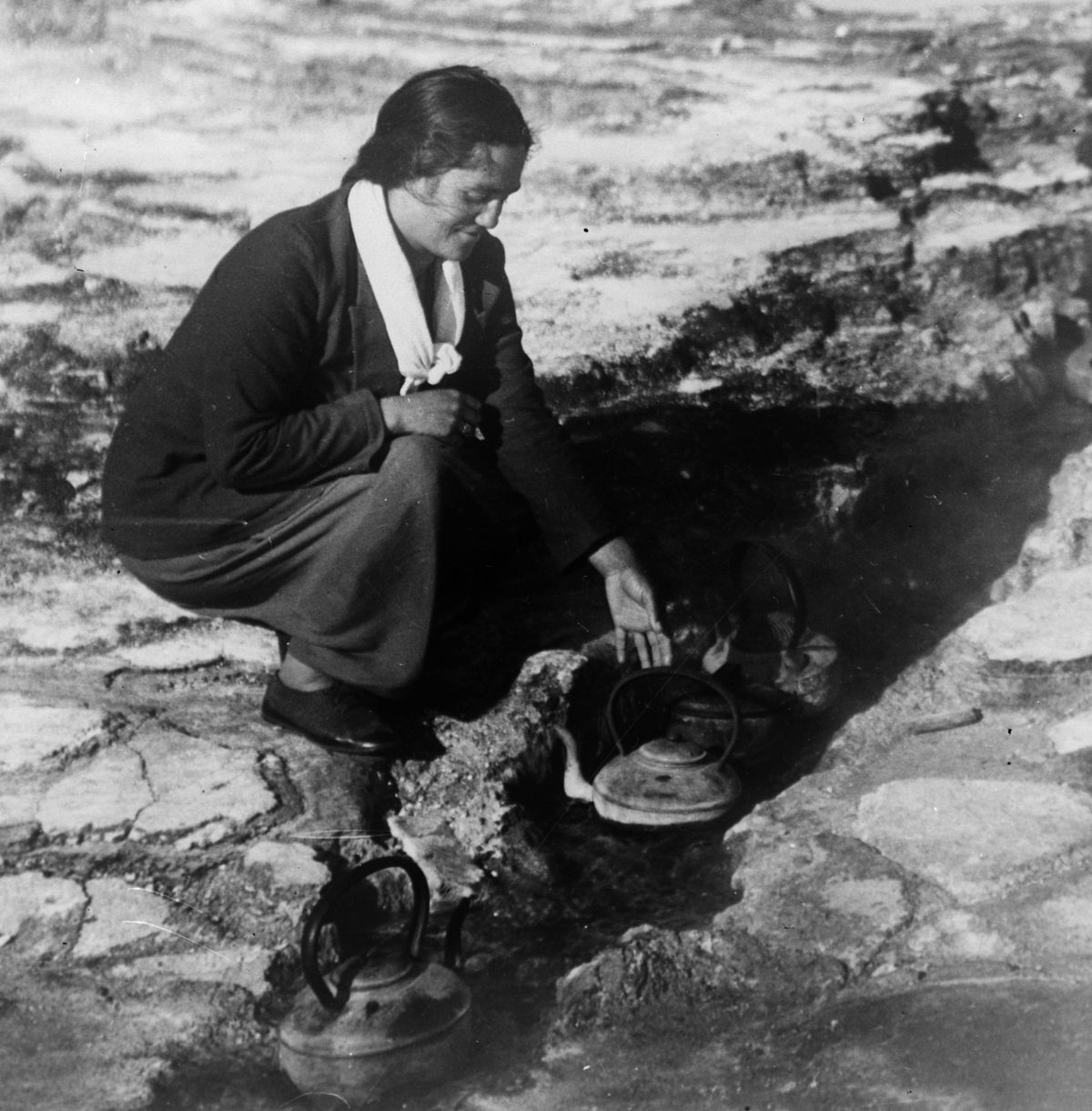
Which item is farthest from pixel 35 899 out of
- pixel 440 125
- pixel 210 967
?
pixel 440 125

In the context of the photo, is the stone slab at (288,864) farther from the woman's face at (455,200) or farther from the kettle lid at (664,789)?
the woman's face at (455,200)

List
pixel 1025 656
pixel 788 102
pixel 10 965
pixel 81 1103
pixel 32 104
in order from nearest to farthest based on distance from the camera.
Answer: pixel 81 1103 < pixel 10 965 < pixel 1025 656 < pixel 32 104 < pixel 788 102

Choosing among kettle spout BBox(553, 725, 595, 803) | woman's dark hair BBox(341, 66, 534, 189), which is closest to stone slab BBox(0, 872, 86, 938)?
kettle spout BBox(553, 725, 595, 803)

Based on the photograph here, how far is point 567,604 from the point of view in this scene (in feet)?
13.0

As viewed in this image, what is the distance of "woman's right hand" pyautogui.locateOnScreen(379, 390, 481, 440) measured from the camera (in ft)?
10.6

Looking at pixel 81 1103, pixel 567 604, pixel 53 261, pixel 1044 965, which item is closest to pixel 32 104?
→ pixel 53 261

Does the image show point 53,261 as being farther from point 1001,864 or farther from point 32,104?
point 1001,864

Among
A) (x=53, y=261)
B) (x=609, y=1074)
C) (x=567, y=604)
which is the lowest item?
(x=609, y=1074)

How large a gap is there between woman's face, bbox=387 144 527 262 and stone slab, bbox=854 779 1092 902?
184cm

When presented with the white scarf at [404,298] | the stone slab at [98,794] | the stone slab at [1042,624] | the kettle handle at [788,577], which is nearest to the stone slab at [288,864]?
the stone slab at [98,794]

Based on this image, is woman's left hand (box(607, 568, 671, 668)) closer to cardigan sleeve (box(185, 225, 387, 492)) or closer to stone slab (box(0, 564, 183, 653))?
cardigan sleeve (box(185, 225, 387, 492))

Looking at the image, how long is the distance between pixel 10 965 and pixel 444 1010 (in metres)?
1.01

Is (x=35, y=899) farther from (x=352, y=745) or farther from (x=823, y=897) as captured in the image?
(x=823, y=897)

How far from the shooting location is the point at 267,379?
3133 mm
